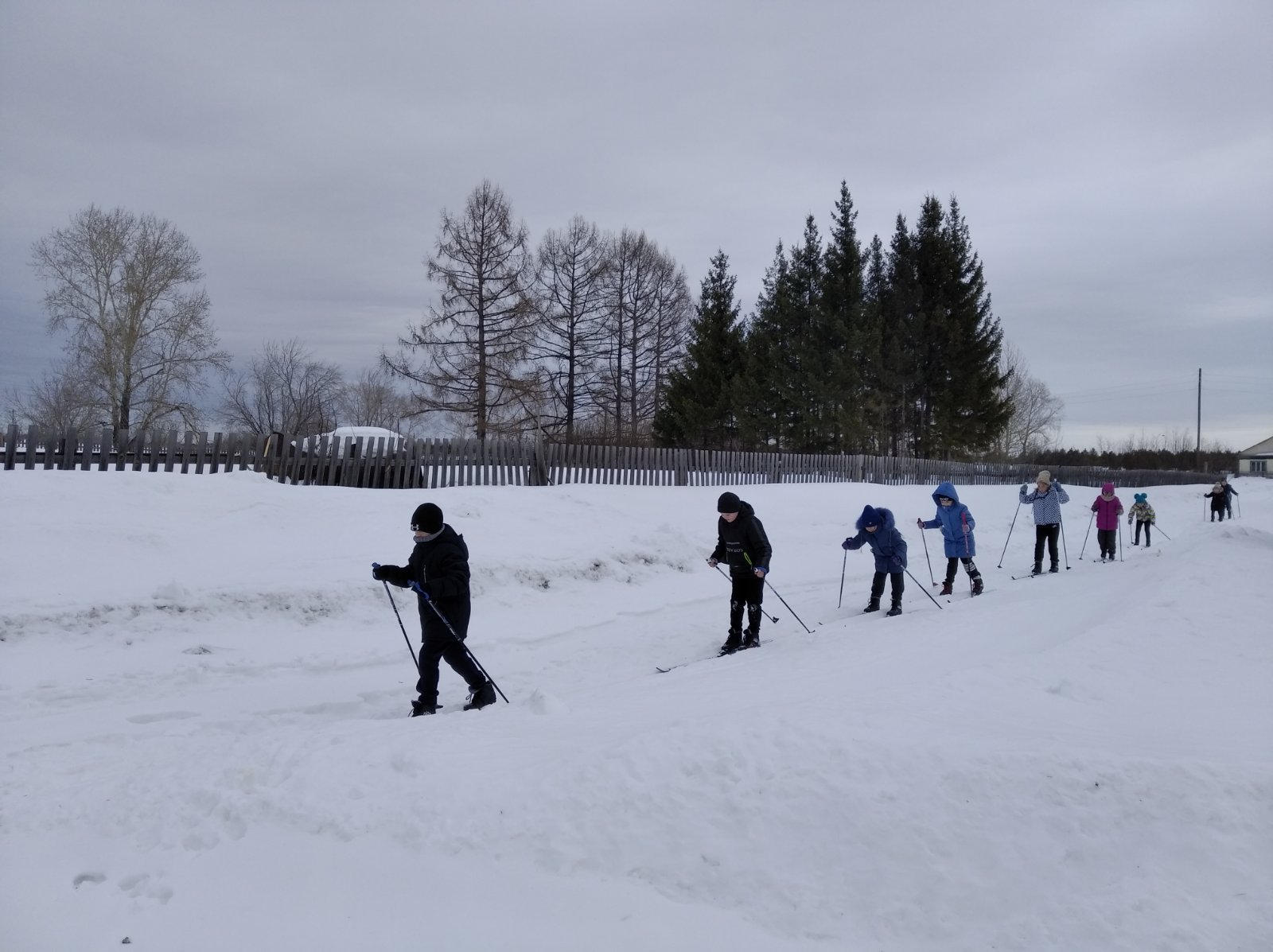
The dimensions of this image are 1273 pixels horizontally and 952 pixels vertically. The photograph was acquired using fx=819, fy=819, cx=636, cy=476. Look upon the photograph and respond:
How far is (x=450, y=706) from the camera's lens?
6895 mm

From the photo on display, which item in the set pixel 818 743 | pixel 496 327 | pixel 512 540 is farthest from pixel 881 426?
pixel 818 743

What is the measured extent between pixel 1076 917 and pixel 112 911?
4129 millimetres

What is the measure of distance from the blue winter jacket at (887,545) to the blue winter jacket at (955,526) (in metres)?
1.45

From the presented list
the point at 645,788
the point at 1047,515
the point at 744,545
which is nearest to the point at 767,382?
the point at 1047,515

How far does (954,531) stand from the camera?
12188 mm

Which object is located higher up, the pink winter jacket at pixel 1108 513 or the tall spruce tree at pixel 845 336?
the tall spruce tree at pixel 845 336

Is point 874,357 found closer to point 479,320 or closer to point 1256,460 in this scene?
point 479,320

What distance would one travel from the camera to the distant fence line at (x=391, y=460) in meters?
12.8

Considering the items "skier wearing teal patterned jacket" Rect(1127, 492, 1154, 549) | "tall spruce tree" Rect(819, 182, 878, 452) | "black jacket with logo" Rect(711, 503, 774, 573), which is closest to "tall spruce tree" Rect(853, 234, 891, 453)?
"tall spruce tree" Rect(819, 182, 878, 452)

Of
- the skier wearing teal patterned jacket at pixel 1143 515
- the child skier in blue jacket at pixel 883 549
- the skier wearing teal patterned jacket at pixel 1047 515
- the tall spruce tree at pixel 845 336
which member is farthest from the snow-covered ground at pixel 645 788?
the tall spruce tree at pixel 845 336

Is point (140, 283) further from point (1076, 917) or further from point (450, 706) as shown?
point (1076, 917)

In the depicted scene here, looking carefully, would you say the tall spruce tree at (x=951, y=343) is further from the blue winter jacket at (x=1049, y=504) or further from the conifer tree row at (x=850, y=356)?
the blue winter jacket at (x=1049, y=504)

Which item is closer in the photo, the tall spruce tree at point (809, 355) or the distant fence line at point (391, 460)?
the distant fence line at point (391, 460)

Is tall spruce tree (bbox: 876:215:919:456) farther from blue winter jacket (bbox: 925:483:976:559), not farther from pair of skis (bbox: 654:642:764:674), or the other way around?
pair of skis (bbox: 654:642:764:674)
